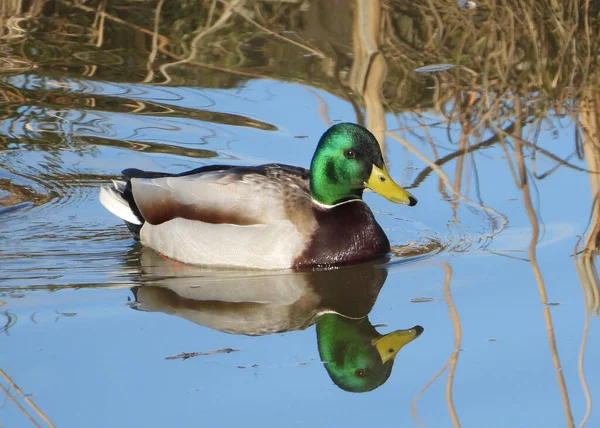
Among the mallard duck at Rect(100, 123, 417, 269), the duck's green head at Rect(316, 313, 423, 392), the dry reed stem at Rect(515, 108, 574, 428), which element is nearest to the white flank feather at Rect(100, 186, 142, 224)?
the mallard duck at Rect(100, 123, 417, 269)

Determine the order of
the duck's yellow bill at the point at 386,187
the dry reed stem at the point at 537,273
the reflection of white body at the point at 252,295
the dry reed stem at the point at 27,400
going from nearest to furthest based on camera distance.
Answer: the dry reed stem at the point at 27,400
the dry reed stem at the point at 537,273
the reflection of white body at the point at 252,295
the duck's yellow bill at the point at 386,187

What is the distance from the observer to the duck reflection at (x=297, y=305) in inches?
227

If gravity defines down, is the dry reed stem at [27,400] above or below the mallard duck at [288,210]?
below

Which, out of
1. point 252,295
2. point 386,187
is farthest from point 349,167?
point 252,295

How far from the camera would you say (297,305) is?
6.52 m

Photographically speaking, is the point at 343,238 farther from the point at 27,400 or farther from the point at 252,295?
the point at 27,400

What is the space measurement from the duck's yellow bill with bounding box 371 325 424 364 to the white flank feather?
230cm

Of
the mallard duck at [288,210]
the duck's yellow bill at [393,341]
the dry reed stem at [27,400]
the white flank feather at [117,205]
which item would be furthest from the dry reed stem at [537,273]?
the white flank feather at [117,205]

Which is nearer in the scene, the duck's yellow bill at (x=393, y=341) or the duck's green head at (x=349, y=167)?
the duck's yellow bill at (x=393, y=341)

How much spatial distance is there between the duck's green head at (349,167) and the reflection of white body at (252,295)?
1.52 feet

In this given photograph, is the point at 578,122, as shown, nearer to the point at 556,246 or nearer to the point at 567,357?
the point at 556,246

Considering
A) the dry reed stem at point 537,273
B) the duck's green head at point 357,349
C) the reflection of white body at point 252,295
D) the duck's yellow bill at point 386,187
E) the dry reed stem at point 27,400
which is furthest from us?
the duck's yellow bill at point 386,187

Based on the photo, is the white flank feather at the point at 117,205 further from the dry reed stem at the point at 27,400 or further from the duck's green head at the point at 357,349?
the dry reed stem at the point at 27,400

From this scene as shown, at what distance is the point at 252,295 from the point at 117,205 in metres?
1.48
